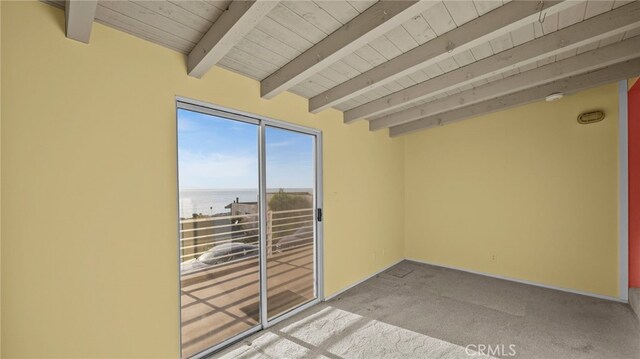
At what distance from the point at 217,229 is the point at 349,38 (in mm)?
1811

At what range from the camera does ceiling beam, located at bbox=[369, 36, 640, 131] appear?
7.32 ft

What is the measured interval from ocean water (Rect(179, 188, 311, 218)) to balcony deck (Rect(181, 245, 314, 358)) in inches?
21.1

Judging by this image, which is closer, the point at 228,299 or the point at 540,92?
the point at 228,299

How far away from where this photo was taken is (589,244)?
329 centimetres

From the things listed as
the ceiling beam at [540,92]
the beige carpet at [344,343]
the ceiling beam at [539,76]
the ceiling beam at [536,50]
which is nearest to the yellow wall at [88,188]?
the beige carpet at [344,343]

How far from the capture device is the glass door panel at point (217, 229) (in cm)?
212

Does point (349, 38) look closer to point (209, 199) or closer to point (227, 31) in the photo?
point (227, 31)

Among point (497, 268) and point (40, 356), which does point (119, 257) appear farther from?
point (497, 268)

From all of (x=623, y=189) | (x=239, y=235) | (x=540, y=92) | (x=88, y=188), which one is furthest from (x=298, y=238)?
(x=623, y=189)

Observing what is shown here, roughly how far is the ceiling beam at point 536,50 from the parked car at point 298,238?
1.83 meters

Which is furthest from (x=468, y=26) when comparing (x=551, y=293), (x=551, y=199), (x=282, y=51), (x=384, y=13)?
(x=551, y=293)

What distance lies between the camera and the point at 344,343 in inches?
91.7

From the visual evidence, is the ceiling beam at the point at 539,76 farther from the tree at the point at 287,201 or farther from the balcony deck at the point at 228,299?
the balcony deck at the point at 228,299

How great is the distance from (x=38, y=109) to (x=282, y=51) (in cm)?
149
